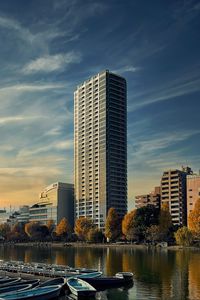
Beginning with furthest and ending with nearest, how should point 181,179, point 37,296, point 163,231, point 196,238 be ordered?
point 181,179 < point 163,231 < point 196,238 < point 37,296

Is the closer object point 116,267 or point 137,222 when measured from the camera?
point 116,267

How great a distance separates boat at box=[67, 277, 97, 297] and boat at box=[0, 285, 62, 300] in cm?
165

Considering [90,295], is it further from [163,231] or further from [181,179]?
[181,179]

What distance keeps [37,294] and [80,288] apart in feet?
18.5

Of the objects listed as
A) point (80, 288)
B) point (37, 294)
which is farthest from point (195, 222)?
point (37, 294)

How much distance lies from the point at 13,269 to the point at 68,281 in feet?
52.5

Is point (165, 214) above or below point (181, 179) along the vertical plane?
below

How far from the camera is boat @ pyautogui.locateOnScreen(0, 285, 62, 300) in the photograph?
1591 inches

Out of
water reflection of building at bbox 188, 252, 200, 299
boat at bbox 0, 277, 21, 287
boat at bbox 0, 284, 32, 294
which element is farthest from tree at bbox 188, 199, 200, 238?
boat at bbox 0, 284, 32, 294

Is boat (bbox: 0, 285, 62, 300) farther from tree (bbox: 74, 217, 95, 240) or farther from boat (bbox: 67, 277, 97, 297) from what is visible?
tree (bbox: 74, 217, 95, 240)

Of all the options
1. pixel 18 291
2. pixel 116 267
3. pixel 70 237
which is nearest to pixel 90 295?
pixel 18 291

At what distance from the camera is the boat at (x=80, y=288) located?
148 ft

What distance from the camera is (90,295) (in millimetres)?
45750

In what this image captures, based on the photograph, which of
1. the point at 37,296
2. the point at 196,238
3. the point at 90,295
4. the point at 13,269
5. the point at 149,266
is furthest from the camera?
the point at 196,238
